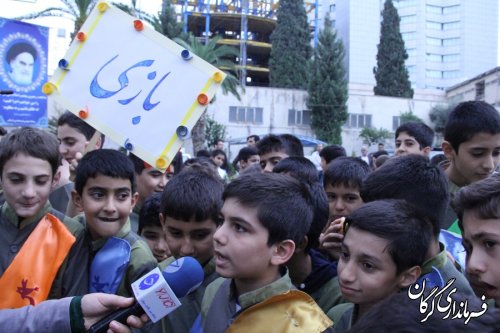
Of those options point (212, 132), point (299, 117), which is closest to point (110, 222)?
point (212, 132)

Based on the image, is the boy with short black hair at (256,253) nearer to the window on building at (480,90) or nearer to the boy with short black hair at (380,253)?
the boy with short black hair at (380,253)

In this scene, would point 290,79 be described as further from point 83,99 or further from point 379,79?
point 83,99

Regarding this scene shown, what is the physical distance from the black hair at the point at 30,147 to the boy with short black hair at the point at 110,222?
0.61 ft

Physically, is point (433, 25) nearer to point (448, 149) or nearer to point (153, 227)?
point (448, 149)

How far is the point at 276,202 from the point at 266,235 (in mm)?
140

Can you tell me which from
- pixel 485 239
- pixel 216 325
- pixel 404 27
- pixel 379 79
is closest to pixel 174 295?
pixel 216 325

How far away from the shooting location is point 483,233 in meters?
1.93

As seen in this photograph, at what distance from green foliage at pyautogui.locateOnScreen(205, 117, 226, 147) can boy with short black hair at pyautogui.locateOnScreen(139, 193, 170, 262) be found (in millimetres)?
25307

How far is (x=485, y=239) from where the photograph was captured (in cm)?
192

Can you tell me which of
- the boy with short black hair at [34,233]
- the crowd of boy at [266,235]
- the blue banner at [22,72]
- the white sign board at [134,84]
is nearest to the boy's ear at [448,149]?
the crowd of boy at [266,235]

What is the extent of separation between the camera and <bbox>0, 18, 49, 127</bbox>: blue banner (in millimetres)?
7352

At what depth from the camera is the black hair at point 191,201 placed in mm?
2611

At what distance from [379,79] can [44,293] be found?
4251 centimetres

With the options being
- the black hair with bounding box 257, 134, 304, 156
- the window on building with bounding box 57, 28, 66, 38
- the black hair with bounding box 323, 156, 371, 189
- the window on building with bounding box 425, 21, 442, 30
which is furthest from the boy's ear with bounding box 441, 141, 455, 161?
the window on building with bounding box 425, 21, 442, 30
